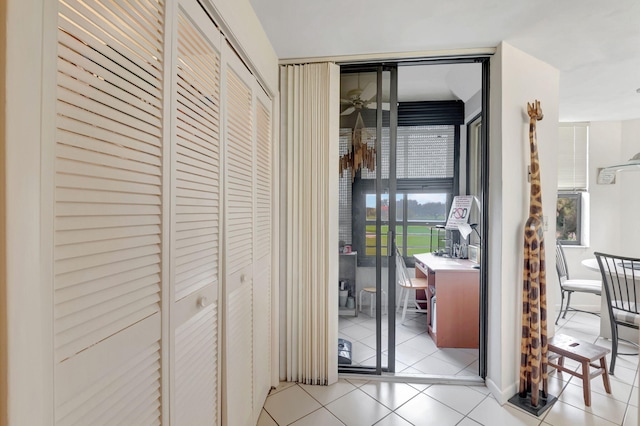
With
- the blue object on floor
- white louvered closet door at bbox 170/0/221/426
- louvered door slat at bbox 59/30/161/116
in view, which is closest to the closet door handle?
white louvered closet door at bbox 170/0/221/426

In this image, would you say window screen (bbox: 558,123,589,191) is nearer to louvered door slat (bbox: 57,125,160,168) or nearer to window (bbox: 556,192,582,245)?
window (bbox: 556,192,582,245)

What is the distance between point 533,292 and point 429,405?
3.50 ft

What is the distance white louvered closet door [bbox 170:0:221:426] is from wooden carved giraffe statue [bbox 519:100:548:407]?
2050 millimetres

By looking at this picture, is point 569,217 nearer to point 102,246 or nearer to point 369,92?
point 369,92

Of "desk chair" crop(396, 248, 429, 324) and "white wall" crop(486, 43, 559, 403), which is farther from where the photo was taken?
"desk chair" crop(396, 248, 429, 324)

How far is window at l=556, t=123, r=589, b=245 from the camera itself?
389cm

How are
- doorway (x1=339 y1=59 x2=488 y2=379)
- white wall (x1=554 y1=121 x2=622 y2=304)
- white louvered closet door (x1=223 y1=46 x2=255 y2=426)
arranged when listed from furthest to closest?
1. white wall (x1=554 y1=121 x2=622 y2=304)
2. doorway (x1=339 y1=59 x2=488 y2=379)
3. white louvered closet door (x1=223 y1=46 x2=255 y2=426)

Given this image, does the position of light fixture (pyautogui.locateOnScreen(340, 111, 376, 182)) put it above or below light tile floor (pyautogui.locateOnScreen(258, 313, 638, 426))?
above

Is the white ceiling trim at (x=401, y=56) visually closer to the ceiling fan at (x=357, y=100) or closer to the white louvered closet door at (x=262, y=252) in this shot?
the ceiling fan at (x=357, y=100)

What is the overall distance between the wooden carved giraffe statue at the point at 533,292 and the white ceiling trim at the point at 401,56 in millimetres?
559

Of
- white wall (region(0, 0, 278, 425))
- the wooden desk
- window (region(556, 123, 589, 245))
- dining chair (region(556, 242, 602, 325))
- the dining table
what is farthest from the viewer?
window (region(556, 123, 589, 245))

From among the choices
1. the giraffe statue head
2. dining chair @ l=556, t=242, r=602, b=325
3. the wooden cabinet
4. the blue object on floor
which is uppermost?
the giraffe statue head

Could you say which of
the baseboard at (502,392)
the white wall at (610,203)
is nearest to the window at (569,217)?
the white wall at (610,203)

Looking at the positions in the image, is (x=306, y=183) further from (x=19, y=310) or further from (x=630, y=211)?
(x=630, y=211)
